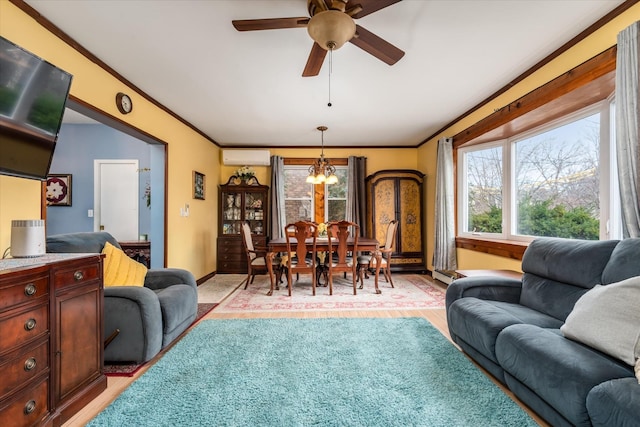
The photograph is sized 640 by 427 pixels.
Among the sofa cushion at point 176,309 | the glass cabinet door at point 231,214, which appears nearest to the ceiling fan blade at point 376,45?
the sofa cushion at point 176,309

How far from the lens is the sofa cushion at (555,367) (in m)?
1.22

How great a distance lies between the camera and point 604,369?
124cm

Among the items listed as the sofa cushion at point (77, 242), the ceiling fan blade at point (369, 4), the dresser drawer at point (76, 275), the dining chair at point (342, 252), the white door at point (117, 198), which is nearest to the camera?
the dresser drawer at point (76, 275)

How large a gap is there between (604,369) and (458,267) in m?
3.23

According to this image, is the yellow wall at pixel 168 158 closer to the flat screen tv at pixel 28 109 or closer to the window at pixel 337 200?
the flat screen tv at pixel 28 109

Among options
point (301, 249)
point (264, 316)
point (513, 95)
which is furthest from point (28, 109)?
point (513, 95)

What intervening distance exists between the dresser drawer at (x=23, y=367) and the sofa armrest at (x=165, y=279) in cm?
135

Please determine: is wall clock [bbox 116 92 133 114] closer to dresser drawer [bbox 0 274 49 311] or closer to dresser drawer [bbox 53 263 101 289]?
dresser drawer [bbox 53 263 101 289]

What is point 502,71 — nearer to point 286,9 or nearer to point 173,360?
point 286,9

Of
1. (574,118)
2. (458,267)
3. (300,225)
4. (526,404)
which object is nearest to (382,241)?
(458,267)

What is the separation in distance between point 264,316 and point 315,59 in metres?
2.54

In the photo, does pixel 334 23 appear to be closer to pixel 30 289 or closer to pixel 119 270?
pixel 30 289

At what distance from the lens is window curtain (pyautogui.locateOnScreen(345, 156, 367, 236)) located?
568 cm

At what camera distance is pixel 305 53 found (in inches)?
99.1
